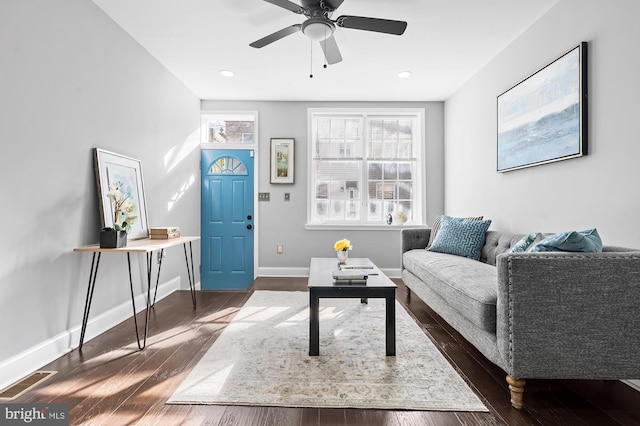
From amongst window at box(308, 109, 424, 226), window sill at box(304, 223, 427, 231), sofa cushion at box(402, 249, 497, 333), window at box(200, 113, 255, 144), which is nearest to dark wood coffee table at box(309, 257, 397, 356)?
sofa cushion at box(402, 249, 497, 333)

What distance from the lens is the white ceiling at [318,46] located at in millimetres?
2703

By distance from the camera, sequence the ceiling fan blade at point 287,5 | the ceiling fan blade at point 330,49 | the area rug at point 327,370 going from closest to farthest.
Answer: the area rug at point 327,370 < the ceiling fan blade at point 287,5 < the ceiling fan blade at point 330,49

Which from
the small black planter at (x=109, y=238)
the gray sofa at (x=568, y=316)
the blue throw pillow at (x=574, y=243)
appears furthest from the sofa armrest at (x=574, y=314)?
the small black planter at (x=109, y=238)

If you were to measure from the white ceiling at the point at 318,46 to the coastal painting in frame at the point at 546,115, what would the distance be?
571 millimetres

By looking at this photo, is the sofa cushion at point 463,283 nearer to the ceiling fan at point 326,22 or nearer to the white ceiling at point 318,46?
the ceiling fan at point 326,22

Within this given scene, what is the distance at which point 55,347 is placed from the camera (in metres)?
2.26

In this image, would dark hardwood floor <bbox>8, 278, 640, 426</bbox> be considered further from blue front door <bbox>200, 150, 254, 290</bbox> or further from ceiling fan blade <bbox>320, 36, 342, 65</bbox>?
ceiling fan blade <bbox>320, 36, 342, 65</bbox>

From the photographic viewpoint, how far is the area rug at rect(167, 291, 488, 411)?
1.75 m

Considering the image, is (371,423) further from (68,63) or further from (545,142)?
(68,63)

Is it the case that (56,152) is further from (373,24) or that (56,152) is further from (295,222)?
(295,222)

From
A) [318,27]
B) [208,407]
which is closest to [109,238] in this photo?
[208,407]

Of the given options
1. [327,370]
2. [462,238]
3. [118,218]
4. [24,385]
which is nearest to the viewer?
[24,385]

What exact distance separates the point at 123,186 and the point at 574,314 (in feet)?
10.8

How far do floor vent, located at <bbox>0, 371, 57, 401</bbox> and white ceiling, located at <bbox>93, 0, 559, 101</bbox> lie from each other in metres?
2.64
